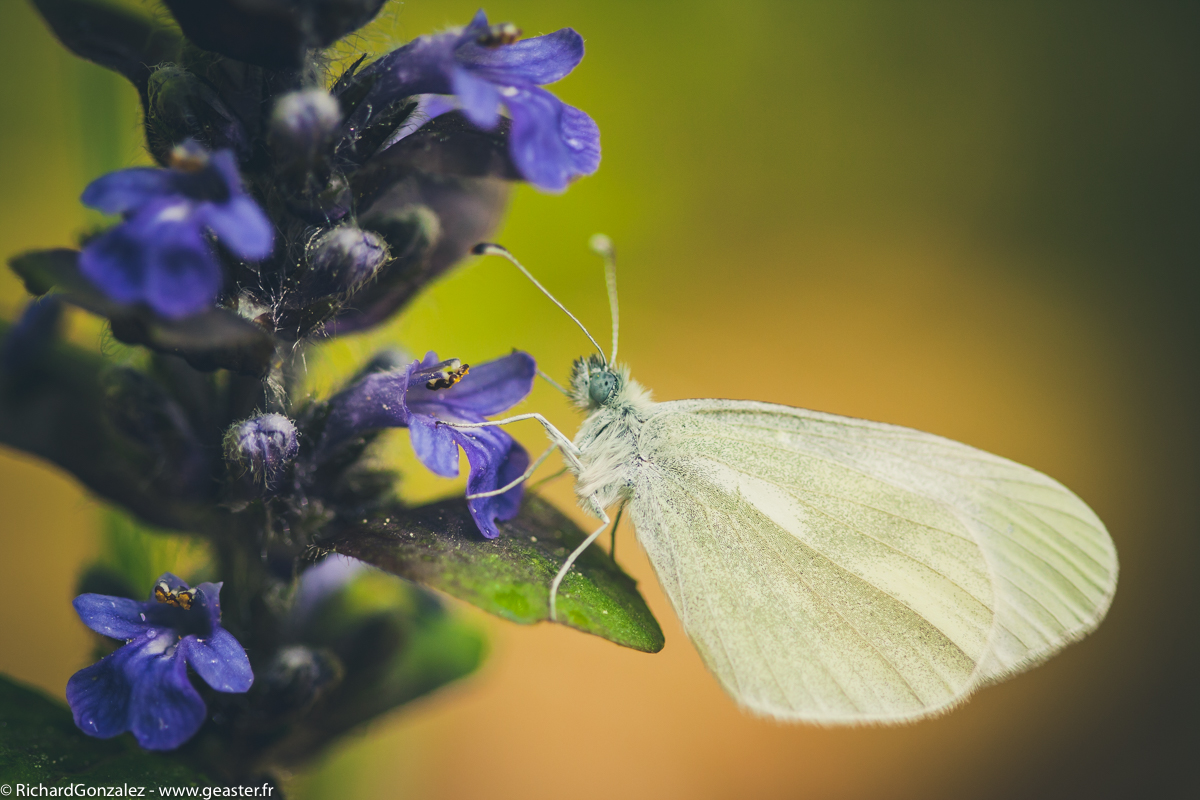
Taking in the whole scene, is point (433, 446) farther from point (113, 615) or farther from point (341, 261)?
point (113, 615)

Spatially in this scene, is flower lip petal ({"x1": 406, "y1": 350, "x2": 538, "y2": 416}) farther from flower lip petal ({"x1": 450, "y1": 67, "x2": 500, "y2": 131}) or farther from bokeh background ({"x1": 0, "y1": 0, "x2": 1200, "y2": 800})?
bokeh background ({"x1": 0, "y1": 0, "x2": 1200, "y2": 800})

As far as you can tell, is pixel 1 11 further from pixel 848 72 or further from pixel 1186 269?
pixel 1186 269

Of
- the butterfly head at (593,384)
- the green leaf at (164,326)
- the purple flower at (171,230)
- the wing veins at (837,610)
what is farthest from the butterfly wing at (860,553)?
the purple flower at (171,230)

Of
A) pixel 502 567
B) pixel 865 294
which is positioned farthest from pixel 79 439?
pixel 865 294

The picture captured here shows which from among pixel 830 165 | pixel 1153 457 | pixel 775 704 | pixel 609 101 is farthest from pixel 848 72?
pixel 775 704

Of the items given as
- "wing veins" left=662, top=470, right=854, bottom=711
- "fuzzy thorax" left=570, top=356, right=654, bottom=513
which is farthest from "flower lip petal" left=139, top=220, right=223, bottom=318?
"wing veins" left=662, top=470, right=854, bottom=711

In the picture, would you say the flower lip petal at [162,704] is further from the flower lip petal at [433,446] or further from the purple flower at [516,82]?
the purple flower at [516,82]
